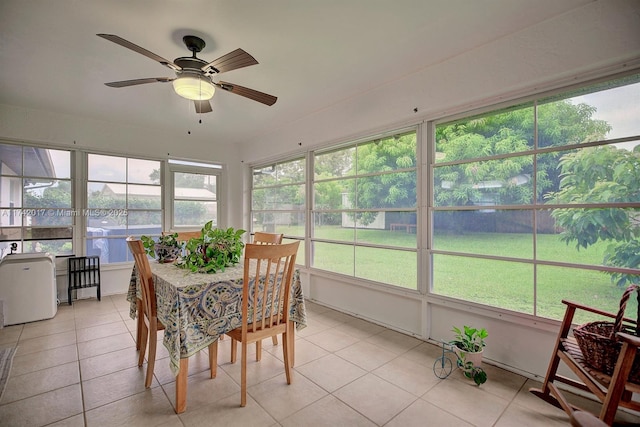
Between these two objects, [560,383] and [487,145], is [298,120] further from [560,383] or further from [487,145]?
[560,383]

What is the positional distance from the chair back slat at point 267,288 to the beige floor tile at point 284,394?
1.52ft

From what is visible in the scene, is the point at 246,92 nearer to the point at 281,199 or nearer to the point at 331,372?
the point at 331,372

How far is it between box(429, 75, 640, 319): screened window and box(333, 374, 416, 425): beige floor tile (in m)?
1.11

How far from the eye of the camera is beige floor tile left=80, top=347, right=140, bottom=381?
2.24 metres

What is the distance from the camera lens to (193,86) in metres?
2.28

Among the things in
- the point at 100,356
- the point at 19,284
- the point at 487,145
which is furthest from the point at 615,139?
the point at 19,284

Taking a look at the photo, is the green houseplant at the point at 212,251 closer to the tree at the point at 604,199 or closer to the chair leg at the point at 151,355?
the chair leg at the point at 151,355

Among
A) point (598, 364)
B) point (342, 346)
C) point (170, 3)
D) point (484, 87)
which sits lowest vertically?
point (342, 346)

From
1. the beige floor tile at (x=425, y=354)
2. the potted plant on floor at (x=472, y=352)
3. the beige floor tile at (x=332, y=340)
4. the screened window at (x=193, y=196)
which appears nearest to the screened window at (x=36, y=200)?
the screened window at (x=193, y=196)

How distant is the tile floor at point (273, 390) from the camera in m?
1.76

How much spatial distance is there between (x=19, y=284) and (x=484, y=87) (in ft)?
17.5

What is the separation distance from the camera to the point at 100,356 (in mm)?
2498

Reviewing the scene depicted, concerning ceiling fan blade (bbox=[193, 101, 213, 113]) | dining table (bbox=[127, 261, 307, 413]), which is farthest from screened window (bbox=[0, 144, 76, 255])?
dining table (bbox=[127, 261, 307, 413])

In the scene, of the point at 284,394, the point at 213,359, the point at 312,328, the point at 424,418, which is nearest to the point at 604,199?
the point at 424,418
